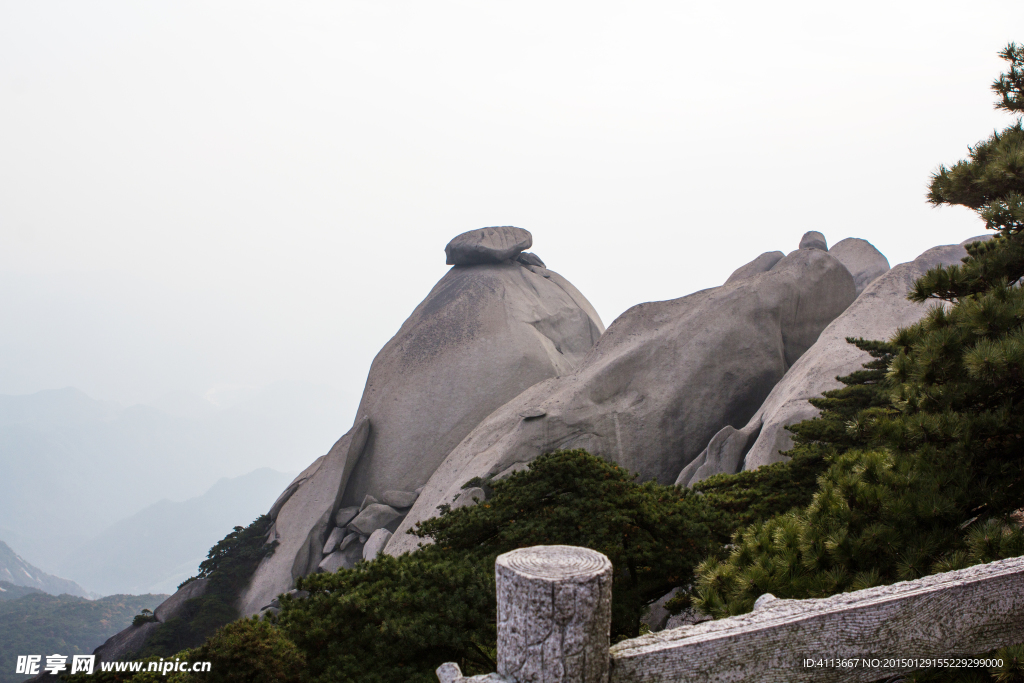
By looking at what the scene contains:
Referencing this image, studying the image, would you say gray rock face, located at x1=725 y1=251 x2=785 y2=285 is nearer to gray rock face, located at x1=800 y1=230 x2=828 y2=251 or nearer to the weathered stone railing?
gray rock face, located at x1=800 y1=230 x2=828 y2=251

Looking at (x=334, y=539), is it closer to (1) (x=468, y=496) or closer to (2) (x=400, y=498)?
(2) (x=400, y=498)

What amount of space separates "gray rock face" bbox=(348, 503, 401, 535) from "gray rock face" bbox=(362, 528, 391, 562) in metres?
0.30

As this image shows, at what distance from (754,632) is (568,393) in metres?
11.7

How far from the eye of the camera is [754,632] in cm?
207

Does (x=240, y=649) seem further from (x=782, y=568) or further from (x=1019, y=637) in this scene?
(x=1019, y=637)

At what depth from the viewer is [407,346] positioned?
58.6 feet

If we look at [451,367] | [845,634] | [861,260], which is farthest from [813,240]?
[845,634]

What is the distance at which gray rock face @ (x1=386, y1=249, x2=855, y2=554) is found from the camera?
516 inches

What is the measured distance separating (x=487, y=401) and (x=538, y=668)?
14774 mm

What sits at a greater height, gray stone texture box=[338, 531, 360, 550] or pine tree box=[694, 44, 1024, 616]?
pine tree box=[694, 44, 1024, 616]

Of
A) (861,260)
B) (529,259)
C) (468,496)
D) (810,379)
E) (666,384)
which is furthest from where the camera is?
(529,259)

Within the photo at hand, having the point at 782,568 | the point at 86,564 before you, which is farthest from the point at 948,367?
the point at 86,564

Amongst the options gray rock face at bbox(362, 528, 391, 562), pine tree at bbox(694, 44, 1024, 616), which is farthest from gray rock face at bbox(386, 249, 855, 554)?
pine tree at bbox(694, 44, 1024, 616)

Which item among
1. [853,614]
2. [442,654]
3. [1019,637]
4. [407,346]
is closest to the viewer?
[853,614]
